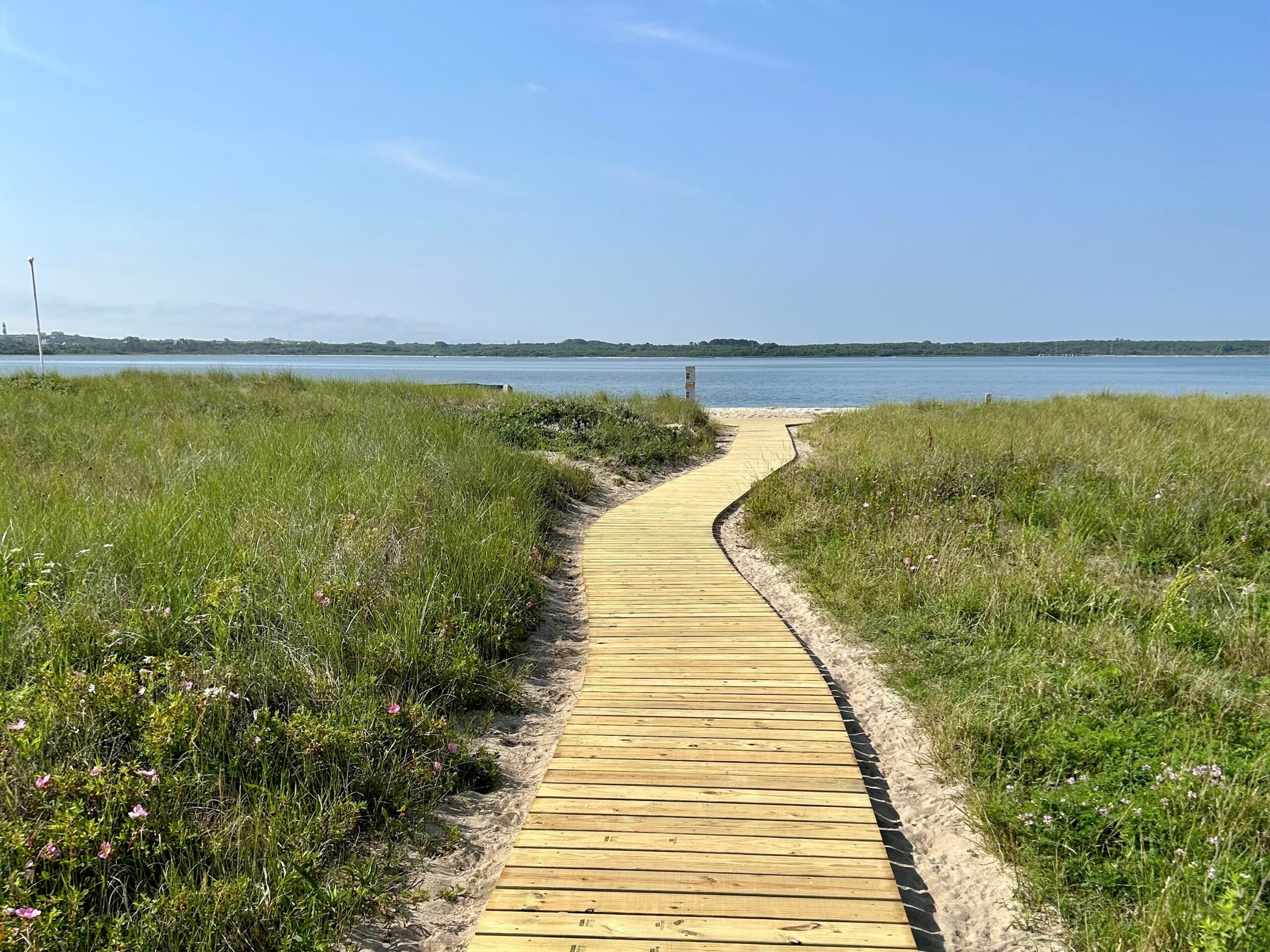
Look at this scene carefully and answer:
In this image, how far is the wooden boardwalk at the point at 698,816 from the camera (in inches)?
103

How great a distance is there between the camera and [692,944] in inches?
99.7

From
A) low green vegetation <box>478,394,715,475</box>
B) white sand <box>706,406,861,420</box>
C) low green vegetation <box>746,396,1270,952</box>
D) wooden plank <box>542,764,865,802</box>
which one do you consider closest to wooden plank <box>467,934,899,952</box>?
wooden plank <box>542,764,865,802</box>

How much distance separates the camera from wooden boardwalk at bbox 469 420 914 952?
263 cm

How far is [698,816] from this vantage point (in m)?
3.26

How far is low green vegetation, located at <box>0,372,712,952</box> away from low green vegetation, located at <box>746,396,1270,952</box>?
8.35 ft

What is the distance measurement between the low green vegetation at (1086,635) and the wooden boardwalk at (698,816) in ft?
2.22

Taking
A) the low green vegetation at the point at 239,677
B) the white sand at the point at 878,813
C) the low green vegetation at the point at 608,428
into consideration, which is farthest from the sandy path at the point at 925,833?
the low green vegetation at the point at 608,428

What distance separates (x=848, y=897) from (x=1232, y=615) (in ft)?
14.3

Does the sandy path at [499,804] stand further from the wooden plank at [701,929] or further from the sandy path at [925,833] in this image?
the sandy path at [925,833]

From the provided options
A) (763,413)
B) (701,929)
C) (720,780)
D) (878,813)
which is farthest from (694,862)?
(763,413)

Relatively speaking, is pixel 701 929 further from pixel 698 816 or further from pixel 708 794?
pixel 708 794

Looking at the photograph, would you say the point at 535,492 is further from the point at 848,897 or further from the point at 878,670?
the point at 848,897

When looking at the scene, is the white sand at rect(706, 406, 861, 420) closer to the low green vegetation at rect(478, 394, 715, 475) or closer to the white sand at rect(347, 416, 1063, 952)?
the low green vegetation at rect(478, 394, 715, 475)

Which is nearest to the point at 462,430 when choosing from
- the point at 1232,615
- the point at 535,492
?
the point at 535,492
